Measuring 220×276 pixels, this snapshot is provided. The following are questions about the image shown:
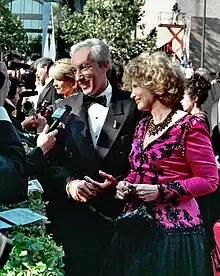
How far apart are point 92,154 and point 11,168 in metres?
1.49

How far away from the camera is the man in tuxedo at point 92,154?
3.96 meters

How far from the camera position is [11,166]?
2.50 meters

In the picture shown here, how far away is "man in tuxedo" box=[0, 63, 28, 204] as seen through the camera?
2.49m

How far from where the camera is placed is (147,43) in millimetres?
34188

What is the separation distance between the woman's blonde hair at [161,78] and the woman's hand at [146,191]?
52 cm

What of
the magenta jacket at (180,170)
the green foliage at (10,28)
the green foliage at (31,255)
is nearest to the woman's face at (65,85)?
Result: the magenta jacket at (180,170)

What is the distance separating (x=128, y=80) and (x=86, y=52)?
441 mm

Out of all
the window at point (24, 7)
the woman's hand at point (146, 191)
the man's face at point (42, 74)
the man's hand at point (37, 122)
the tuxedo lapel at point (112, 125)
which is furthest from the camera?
the window at point (24, 7)

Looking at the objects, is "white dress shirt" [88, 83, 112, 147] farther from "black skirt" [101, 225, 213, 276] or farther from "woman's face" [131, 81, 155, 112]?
"black skirt" [101, 225, 213, 276]

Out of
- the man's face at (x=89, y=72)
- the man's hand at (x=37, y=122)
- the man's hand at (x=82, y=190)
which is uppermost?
the man's face at (x=89, y=72)

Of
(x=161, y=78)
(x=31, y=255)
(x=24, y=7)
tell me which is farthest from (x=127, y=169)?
(x=24, y=7)

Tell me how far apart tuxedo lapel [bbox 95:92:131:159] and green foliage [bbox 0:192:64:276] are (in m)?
1.15

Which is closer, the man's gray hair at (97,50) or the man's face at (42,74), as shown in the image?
the man's gray hair at (97,50)

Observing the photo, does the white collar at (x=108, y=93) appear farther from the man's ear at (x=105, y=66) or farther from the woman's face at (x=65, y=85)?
the woman's face at (x=65, y=85)
